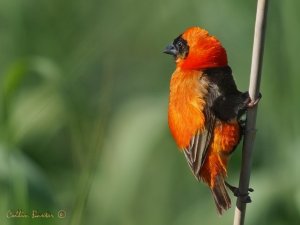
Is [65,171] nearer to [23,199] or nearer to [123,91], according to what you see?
[123,91]

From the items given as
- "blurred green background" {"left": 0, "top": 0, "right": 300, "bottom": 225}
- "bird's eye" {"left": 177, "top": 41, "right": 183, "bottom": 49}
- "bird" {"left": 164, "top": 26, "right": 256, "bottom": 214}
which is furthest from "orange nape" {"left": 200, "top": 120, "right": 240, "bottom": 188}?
"blurred green background" {"left": 0, "top": 0, "right": 300, "bottom": 225}

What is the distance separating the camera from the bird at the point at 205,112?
11.4 ft

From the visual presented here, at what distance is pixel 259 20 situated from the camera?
2.99 metres

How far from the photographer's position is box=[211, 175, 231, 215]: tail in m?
3.51

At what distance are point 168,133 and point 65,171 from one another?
552 mm

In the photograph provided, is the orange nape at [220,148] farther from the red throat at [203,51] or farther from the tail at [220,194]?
the red throat at [203,51]

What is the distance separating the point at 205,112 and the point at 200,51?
0.24 meters

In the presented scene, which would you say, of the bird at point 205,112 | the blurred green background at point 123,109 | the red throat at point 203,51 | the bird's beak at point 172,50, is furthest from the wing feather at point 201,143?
the blurred green background at point 123,109

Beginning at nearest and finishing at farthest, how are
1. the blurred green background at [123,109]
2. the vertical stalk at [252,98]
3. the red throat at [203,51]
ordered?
1. the vertical stalk at [252,98]
2. the red throat at [203,51]
3. the blurred green background at [123,109]

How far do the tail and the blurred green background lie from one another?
1.61 feet

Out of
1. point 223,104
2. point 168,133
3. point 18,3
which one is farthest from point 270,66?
point 18,3

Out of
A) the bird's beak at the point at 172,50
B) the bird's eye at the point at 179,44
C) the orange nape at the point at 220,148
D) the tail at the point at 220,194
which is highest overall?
the bird's eye at the point at 179,44

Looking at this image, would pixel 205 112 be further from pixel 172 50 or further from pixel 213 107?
pixel 172 50

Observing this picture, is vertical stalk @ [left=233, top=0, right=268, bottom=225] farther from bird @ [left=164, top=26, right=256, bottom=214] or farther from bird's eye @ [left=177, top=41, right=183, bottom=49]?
bird's eye @ [left=177, top=41, right=183, bottom=49]
